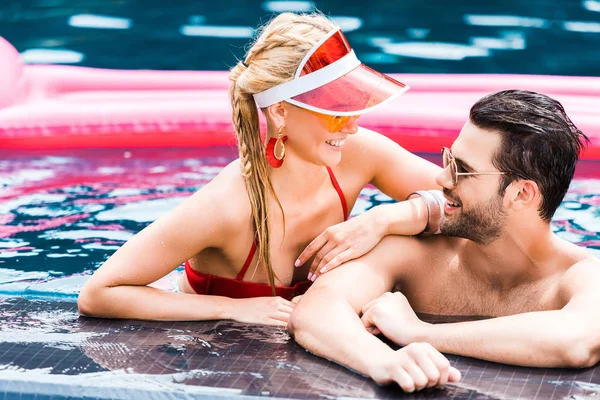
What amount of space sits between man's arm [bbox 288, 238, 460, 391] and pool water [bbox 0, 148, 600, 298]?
1.20m

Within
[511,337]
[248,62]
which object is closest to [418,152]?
[248,62]

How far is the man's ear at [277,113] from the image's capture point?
128 inches

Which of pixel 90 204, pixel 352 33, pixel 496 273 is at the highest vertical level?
pixel 352 33

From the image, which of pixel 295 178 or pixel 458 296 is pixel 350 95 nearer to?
pixel 295 178

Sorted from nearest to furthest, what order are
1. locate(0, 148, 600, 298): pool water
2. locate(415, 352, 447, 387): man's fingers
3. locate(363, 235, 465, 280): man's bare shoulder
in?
1. locate(415, 352, 447, 387): man's fingers
2. locate(363, 235, 465, 280): man's bare shoulder
3. locate(0, 148, 600, 298): pool water

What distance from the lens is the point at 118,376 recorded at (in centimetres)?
274

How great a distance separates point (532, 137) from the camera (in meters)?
2.85

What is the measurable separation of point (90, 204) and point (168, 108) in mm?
1281

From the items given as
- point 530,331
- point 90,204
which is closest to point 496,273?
point 530,331

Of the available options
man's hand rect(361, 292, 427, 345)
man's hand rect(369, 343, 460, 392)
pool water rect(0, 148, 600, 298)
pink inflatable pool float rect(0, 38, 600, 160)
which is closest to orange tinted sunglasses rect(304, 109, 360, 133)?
man's hand rect(361, 292, 427, 345)

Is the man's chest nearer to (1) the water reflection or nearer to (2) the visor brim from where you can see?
(2) the visor brim

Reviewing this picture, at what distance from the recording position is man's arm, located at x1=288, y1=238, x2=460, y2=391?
256 cm

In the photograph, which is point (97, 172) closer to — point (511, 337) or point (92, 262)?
point (92, 262)

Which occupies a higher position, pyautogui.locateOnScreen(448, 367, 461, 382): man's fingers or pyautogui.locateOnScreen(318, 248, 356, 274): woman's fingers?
pyautogui.locateOnScreen(318, 248, 356, 274): woman's fingers
